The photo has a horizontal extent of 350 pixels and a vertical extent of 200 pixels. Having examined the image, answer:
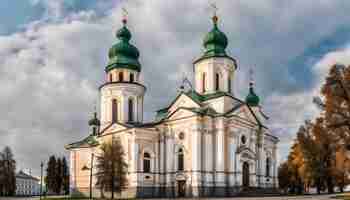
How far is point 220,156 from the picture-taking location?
4775cm

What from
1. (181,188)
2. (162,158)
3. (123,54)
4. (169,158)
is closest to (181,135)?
(169,158)

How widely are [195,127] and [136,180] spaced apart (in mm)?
8813

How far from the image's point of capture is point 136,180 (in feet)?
162

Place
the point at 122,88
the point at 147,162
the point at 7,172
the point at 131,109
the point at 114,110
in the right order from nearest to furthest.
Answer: the point at 147,162 → the point at 122,88 → the point at 131,109 → the point at 114,110 → the point at 7,172

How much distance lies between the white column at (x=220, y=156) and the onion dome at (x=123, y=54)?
51.3 feet

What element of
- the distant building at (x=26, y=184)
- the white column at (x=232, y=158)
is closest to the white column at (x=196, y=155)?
the white column at (x=232, y=158)

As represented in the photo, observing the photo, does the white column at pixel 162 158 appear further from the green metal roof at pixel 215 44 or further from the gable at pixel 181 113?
the green metal roof at pixel 215 44

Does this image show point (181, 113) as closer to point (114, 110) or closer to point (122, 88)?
point (122, 88)

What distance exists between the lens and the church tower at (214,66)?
52.5 m

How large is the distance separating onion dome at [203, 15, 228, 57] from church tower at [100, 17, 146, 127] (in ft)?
33.5

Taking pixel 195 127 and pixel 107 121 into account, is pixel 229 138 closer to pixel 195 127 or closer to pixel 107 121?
pixel 195 127

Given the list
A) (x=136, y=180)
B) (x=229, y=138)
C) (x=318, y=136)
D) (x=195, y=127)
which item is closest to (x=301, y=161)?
(x=229, y=138)

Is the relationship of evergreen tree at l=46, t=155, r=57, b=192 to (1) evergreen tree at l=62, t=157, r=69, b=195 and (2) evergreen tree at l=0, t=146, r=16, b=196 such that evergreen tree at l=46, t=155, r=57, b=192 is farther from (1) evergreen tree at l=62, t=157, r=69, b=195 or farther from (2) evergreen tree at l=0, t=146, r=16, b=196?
(2) evergreen tree at l=0, t=146, r=16, b=196

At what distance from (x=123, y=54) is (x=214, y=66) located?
41.6 ft
